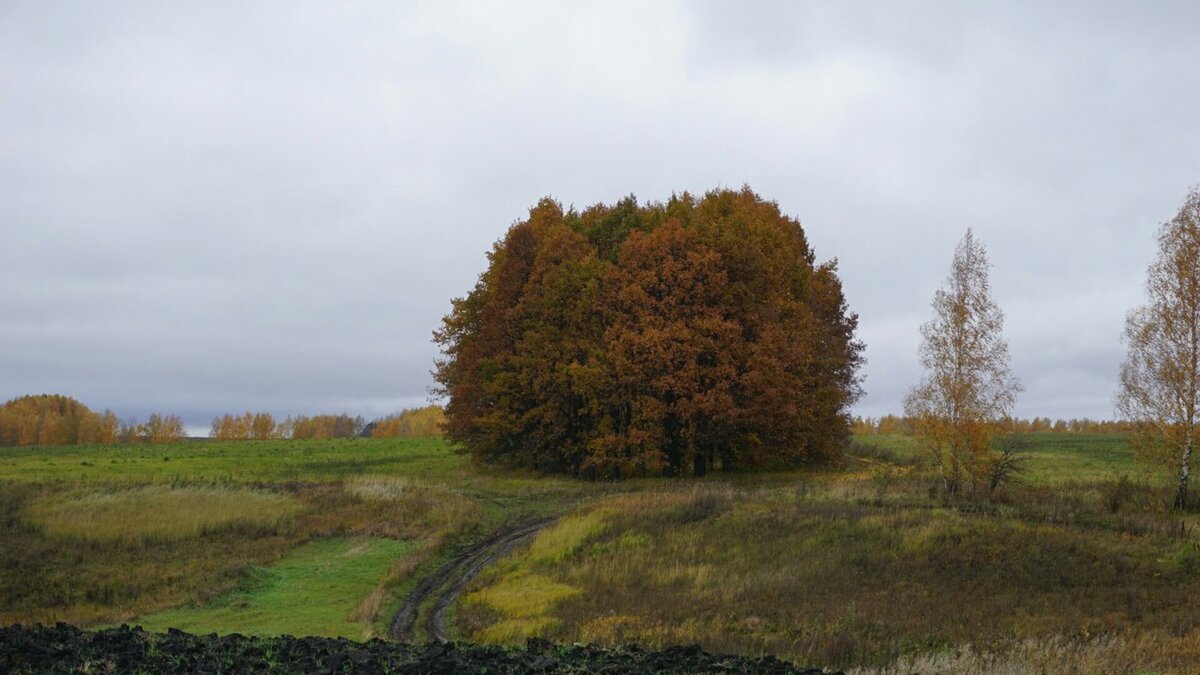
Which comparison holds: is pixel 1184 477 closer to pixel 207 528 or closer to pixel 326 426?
pixel 207 528

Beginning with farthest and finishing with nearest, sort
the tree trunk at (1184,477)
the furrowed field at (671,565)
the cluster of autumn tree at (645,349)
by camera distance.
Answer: the cluster of autumn tree at (645,349) < the tree trunk at (1184,477) < the furrowed field at (671,565)

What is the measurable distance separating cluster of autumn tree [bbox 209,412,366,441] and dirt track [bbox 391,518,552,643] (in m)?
132

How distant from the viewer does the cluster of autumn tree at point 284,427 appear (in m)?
164

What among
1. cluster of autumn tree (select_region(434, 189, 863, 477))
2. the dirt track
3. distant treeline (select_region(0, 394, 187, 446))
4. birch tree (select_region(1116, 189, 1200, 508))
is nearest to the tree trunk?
birch tree (select_region(1116, 189, 1200, 508))

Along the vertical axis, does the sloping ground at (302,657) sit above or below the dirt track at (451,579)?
above

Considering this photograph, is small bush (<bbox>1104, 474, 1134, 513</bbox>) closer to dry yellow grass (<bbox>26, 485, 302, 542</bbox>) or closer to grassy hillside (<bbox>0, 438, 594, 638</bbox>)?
grassy hillside (<bbox>0, 438, 594, 638</bbox>)

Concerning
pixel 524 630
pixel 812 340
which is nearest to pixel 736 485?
pixel 812 340

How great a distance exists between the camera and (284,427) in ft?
551

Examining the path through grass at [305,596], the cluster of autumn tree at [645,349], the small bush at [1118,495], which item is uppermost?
the cluster of autumn tree at [645,349]

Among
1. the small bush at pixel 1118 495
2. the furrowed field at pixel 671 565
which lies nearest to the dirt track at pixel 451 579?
the furrowed field at pixel 671 565

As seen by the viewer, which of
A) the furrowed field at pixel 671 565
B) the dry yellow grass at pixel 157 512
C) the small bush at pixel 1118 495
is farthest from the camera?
the dry yellow grass at pixel 157 512

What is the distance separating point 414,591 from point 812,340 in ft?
110

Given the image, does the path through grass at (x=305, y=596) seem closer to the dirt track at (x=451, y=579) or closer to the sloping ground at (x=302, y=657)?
the dirt track at (x=451, y=579)

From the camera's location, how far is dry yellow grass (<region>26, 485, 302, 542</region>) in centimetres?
3347
